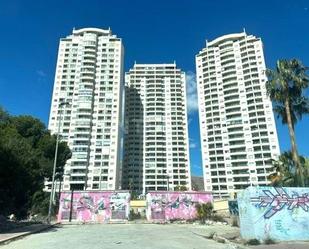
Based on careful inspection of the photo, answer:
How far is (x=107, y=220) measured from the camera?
41875 mm

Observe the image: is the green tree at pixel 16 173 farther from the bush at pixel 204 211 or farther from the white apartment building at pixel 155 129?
the white apartment building at pixel 155 129

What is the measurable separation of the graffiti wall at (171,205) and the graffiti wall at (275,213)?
25.4 m

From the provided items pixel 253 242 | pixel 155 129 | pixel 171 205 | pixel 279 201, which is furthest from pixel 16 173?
pixel 155 129

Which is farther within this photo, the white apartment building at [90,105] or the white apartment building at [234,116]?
the white apartment building at [234,116]

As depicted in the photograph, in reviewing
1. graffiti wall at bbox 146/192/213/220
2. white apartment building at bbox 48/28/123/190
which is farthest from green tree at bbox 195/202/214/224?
white apartment building at bbox 48/28/123/190

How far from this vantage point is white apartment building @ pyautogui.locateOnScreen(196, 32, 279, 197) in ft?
370

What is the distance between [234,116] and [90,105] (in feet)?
177

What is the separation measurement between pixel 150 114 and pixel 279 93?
403ft

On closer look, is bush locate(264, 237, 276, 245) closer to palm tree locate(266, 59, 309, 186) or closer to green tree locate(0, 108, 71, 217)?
palm tree locate(266, 59, 309, 186)

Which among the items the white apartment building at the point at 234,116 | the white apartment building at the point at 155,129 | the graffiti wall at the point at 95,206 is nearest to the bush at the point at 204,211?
the graffiti wall at the point at 95,206

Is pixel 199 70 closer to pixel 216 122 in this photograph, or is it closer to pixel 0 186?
pixel 216 122

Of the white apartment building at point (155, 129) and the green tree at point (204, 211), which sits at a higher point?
the white apartment building at point (155, 129)

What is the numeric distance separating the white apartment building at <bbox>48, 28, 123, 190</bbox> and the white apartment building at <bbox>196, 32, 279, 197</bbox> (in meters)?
34.6

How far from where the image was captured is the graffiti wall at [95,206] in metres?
41.8
